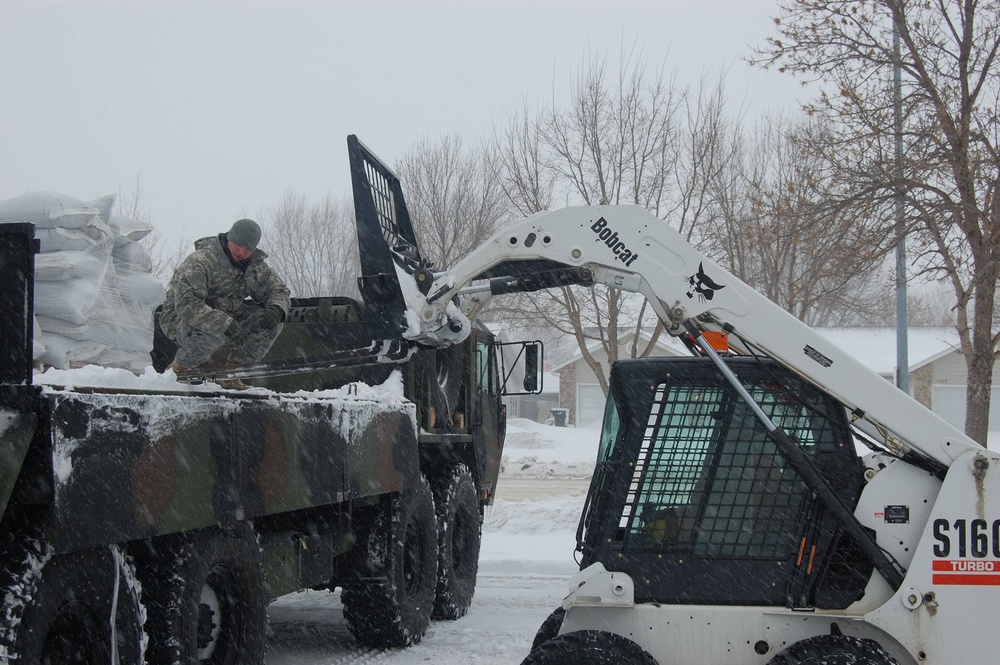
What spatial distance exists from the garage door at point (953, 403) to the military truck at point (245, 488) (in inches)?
1133

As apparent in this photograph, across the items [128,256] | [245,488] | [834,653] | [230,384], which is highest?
[128,256]

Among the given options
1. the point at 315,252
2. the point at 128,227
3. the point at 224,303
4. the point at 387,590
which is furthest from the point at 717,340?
the point at 315,252

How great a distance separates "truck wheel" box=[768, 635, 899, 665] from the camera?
13.4ft

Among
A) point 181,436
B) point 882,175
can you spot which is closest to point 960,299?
point 882,175

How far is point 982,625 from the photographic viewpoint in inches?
166

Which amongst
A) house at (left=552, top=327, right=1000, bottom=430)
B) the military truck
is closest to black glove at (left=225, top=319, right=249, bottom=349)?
the military truck

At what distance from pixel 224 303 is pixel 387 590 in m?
2.39

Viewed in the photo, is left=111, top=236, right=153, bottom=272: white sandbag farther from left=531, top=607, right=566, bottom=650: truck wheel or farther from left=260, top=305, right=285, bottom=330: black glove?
left=531, top=607, right=566, bottom=650: truck wheel

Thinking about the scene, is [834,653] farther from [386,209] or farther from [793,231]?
[793,231]

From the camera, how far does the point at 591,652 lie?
13.9ft

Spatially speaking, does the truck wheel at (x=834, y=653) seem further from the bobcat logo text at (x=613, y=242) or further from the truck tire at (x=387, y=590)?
the truck tire at (x=387, y=590)

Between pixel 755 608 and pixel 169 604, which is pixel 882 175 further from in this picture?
pixel 169 604

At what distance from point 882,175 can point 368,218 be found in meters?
6.31

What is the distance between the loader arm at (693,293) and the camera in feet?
14.7
